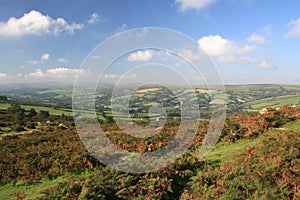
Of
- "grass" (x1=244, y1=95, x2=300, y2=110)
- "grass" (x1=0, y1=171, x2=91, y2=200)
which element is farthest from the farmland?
"grass" (x1=244, y1=95, x2=300, y2=110)

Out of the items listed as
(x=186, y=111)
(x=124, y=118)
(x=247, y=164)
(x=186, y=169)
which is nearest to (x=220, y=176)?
(x=247, y=164)

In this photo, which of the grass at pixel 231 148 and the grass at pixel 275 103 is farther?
the grass at pixel 275 103

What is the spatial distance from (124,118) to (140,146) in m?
9.68

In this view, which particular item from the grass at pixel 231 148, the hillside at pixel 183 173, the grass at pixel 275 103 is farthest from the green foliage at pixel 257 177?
the grass at pixel 275 103

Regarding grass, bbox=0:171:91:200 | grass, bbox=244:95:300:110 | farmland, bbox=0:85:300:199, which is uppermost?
farmland, bbox=0:85:300:199

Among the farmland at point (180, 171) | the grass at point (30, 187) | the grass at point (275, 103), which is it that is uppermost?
the farmland at point (180, 171)

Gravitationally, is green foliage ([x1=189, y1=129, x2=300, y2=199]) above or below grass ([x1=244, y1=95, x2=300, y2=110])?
above

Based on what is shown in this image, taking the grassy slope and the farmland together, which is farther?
the grassy slope

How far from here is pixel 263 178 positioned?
8547 millimetres

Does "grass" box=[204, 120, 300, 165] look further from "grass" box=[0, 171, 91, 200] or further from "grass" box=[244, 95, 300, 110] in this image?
"grass" box=[244, 95, 300, 110]

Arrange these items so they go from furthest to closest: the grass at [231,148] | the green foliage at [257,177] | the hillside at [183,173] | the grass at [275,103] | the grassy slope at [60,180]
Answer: the grass at [275,103], the grass at [231,148], the grassy slope at [60,180], the hillside at [183,173], the green foliage at [257,177]

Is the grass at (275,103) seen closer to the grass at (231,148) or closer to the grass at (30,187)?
the grass at (231,148)

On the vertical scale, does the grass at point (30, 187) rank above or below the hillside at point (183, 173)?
below

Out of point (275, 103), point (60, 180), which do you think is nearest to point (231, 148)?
point (60, 180)
